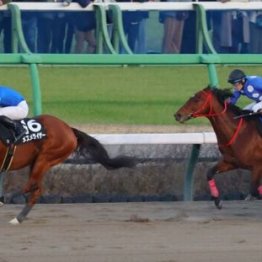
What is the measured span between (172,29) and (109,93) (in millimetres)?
5770

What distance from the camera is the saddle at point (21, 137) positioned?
10.2m

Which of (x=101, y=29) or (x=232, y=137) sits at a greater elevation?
(x=232, y=137)

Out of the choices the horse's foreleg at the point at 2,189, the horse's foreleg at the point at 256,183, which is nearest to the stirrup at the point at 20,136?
the horse's foreleg at the point at 2,189

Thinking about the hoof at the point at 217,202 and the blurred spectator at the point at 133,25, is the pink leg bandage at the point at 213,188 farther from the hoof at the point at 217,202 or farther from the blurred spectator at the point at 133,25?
the blurred spectator at the point at 133,25

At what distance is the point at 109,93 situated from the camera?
12383 mm

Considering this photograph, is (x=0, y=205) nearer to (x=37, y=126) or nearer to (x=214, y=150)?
(x=37, y=126)

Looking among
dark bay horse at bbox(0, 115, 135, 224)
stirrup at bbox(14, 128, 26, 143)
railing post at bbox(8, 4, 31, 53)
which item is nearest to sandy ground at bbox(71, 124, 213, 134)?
dark bay horse at bbox(0, 115, 135, 224)

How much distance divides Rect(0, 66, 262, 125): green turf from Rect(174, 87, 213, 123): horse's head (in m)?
1.05

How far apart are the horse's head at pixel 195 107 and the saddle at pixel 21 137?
1.10 metres

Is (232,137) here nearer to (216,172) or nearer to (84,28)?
(216,172)

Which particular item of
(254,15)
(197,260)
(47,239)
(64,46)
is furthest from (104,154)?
(254,15)

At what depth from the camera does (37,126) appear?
10.3 meters

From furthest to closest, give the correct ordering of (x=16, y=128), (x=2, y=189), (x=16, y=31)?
(x=16, y=31) < (x=2, y=189) < (x=16, y=128)

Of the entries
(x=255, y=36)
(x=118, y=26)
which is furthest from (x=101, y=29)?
(x=255, y=36)
